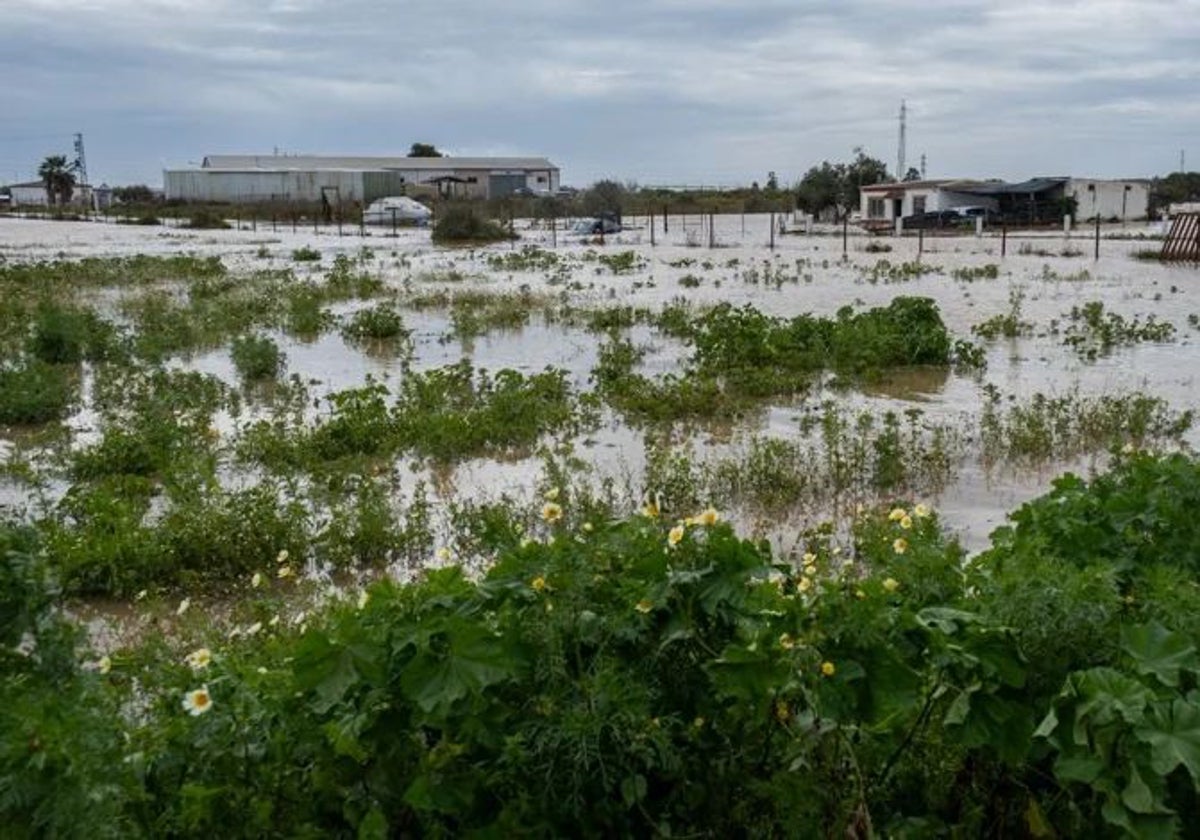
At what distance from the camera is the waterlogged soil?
10.3 metres

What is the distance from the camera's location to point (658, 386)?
13.7m

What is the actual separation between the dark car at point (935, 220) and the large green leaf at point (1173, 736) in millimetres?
57030

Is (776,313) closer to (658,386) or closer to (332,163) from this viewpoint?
(658,386)

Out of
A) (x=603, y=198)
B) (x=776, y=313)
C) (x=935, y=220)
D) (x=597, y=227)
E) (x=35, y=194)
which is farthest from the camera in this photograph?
(x=35, y=194)

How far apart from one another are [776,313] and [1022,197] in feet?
152

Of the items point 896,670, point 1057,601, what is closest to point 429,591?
point 896,670

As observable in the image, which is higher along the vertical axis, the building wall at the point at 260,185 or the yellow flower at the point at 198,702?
the building wall at the point at 260,185

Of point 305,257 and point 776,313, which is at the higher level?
point 305,257

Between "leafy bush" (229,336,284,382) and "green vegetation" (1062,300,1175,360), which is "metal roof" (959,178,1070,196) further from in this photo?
"leafy bush" (229,336,284,382)

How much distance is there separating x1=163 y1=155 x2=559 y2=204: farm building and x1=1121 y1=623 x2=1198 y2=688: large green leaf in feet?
256

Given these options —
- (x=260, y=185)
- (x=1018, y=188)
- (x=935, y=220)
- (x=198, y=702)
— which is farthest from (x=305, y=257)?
(x=260, y=185)

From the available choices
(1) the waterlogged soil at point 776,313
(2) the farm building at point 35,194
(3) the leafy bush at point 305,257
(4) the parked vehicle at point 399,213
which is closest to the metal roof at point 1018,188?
(1) the waterlogged soil at point 776,313

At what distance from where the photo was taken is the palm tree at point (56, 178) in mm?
103562

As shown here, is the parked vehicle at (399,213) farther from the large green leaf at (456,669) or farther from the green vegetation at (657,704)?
the large green leaf at (456,669)
